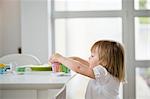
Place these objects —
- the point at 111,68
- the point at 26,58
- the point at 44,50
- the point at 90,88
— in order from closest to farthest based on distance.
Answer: the point at 90,88 < the point at 111,68 < the point at 26,58 < the point at 44,50

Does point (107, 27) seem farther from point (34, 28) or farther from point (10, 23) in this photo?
point (10, 23)

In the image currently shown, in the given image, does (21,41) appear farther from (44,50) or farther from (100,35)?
(100,35)

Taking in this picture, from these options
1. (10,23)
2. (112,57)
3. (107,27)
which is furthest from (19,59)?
(107,27)

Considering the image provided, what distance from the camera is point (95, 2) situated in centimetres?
308

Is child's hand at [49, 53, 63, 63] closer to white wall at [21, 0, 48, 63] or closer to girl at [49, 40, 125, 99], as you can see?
girl at [49, 40, 125, 99]

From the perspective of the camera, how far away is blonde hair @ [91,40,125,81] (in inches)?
58.1

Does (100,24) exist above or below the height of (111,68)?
above

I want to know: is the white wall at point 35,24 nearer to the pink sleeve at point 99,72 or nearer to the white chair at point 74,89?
the white chair at point 74,89

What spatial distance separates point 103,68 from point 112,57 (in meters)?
0.10

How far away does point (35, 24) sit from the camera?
2.94m

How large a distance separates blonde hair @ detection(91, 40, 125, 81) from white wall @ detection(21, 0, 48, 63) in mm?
1499

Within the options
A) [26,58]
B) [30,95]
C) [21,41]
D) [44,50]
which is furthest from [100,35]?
[30,95]

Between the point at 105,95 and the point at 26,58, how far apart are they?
0.93m

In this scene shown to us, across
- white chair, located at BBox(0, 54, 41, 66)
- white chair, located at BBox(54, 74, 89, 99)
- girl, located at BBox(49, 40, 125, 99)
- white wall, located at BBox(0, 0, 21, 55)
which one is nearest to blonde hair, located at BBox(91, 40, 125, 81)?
girl, located at BBox(49, 40, 125, 99)
